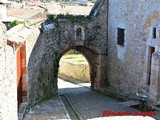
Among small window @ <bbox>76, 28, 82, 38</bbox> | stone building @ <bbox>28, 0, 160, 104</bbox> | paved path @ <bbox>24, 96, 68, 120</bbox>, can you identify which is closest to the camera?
paved path @ <bbox>24, 96, 68, 120</bbox>

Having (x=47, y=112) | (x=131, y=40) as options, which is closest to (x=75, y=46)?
(x=131, y=40)

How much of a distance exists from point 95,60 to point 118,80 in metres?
2.74

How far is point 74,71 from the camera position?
26109 millimetres

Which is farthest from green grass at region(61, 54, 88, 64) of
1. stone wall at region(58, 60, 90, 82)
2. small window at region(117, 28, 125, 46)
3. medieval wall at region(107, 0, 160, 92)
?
small window at region(117, 28, 125, 46)

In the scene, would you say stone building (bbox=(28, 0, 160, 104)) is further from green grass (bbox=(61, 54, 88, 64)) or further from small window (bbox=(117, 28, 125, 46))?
green grass (bbox=(61, 54, 88, 64))

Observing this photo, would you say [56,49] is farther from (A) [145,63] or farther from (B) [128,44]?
(A) [145,63]

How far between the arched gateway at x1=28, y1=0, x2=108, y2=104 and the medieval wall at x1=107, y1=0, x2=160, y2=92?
1.86 feet

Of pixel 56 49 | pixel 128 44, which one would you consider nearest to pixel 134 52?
pixel 128 44

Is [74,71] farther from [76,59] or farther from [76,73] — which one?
[76,59]

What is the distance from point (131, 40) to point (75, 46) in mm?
4800

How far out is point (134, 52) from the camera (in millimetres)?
14656

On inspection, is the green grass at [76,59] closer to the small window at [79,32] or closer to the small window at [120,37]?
the small window at [79,32]

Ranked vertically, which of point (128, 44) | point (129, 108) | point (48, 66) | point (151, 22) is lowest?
point (129, 108)

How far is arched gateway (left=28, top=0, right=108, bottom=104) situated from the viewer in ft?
47.4
